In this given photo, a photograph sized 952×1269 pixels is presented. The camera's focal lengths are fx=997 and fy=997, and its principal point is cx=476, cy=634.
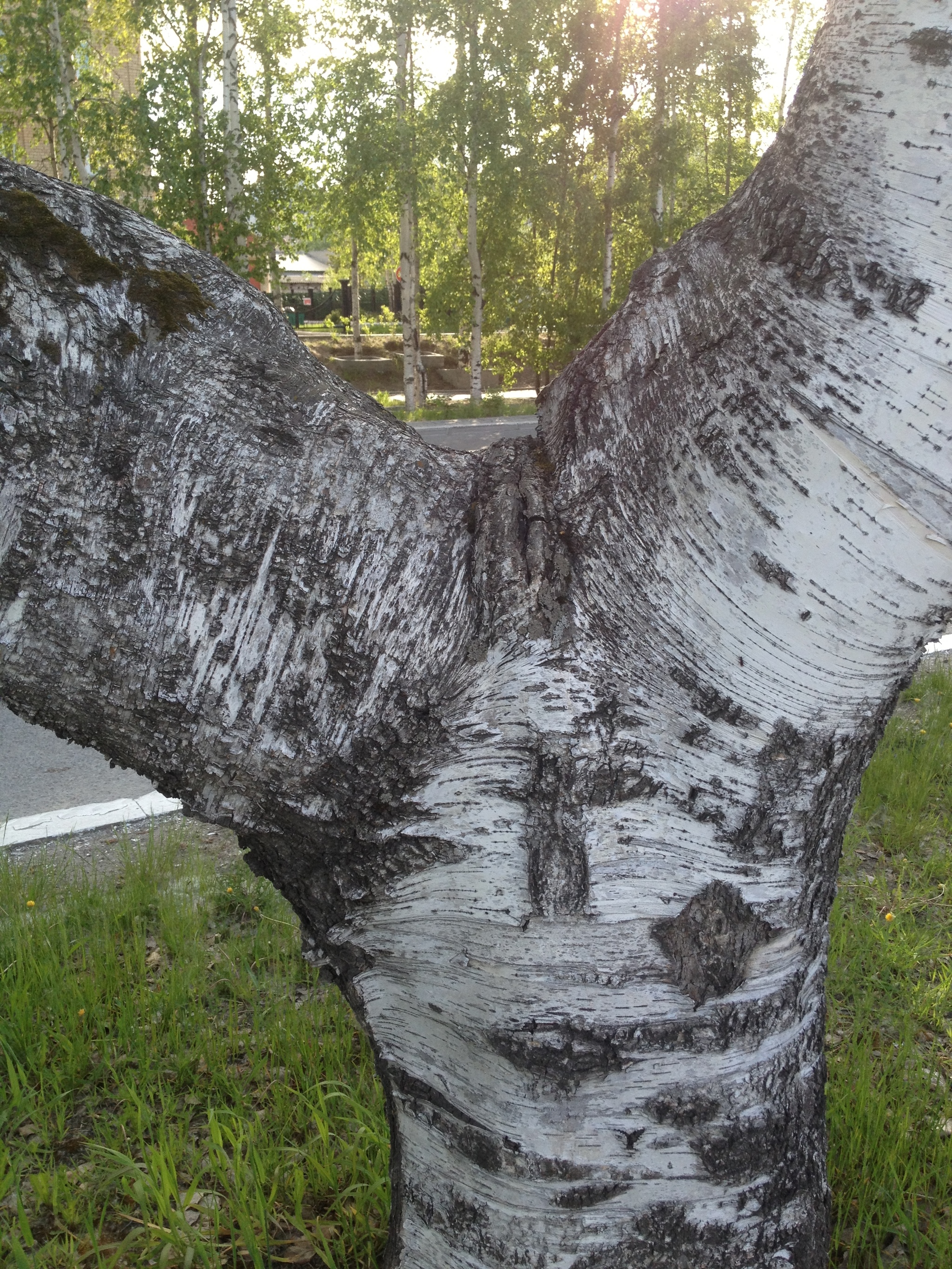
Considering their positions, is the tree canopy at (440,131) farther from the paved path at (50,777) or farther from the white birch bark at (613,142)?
the paved path at (50,777)

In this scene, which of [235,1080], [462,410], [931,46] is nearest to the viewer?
[931,46]

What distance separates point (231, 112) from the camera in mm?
15477

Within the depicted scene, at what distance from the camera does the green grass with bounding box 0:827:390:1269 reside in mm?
1869

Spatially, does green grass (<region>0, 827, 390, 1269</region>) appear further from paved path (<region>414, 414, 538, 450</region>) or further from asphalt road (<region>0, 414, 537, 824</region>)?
paved path (<region>414, 414, 538, 450</region>)

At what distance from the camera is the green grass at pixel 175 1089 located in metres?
1.87

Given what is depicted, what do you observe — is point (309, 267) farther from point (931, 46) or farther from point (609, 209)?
point (931, 46)

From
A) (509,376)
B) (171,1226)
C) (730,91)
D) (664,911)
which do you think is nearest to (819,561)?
(664,911)

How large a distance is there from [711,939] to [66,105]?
17.8 metres

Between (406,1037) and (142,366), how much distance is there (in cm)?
101

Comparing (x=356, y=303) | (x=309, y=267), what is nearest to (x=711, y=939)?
(x=356, y=303)

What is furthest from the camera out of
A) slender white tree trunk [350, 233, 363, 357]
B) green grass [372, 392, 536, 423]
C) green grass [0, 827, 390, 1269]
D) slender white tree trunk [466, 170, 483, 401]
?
slender white tree trunk [350, 233, 363, 357]

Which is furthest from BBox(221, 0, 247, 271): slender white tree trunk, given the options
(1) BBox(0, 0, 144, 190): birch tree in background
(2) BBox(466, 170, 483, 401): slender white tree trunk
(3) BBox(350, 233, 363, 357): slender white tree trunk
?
(3) BBox(350, 233, 363, 357): slender white tree trunk

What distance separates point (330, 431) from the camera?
4.48 feet

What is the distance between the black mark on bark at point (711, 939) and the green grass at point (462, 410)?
17.0 meters
